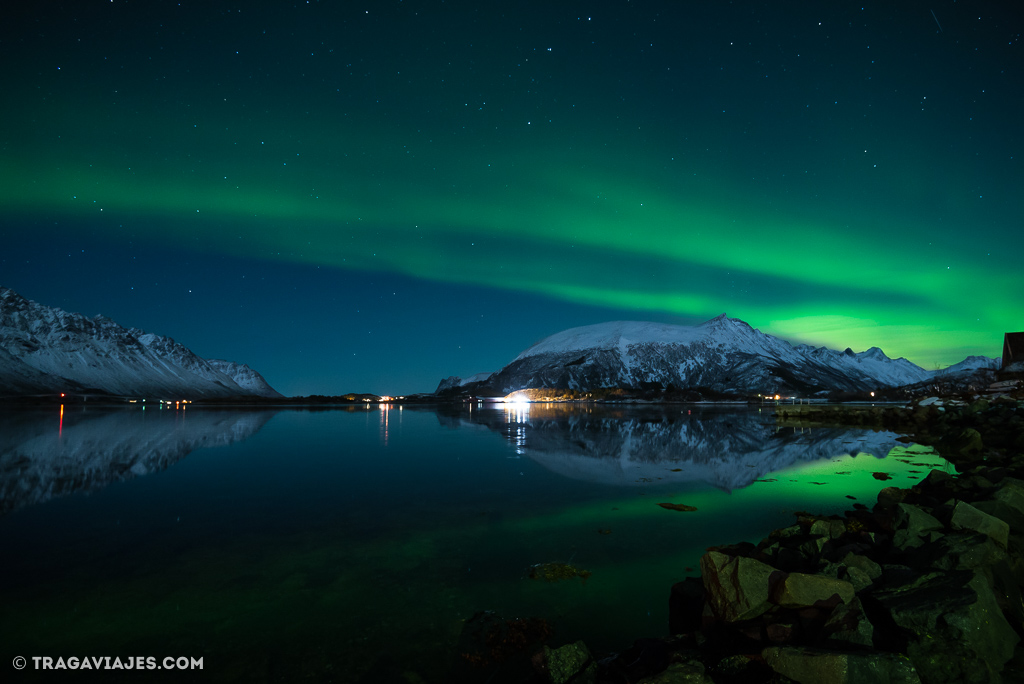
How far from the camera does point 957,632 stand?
312 inches

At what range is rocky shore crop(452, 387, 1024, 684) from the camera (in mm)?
7605

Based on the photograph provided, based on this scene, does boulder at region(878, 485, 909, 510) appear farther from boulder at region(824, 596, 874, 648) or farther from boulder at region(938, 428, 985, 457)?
boulder at region(938, 428, 985, 457)

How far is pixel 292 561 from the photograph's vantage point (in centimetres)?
1362

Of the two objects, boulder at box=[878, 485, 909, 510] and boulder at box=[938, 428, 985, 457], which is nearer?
boulder at box=[878, 485, 909, 510]

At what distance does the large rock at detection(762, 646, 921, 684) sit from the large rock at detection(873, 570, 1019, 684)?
143 centimetres

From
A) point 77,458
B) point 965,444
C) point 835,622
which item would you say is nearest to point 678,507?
point 835,622

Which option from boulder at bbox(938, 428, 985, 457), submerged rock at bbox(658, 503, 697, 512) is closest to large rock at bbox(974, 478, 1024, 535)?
submerged rock at bbox(658, 503, 697, 512)

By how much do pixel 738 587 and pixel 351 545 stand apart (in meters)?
11.1

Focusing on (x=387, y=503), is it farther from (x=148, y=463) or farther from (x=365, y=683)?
(x=148, y=463)

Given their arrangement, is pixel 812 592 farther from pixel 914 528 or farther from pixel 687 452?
pixel 687 452

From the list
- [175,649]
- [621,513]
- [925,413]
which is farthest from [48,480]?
[925,413]

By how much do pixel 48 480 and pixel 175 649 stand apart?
2186 cm

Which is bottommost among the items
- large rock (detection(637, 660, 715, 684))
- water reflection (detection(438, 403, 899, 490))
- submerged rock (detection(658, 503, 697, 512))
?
water reflection (detection(438, 403, 899, 490))

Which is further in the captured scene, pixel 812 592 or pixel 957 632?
pixel 812 592
